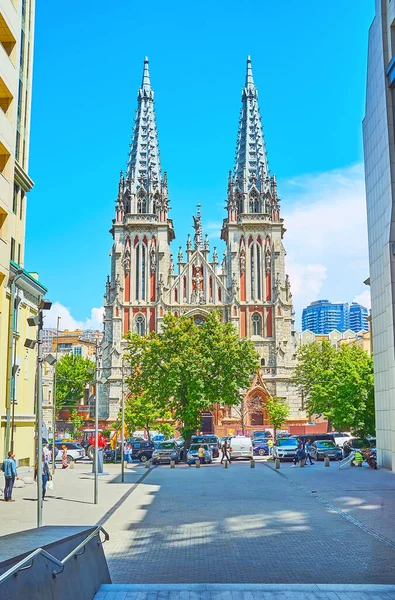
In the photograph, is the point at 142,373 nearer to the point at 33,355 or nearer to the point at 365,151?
the point at 33,355

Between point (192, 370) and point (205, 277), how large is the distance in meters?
39.2

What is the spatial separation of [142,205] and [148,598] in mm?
77159

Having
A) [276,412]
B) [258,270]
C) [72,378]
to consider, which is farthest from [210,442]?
[72,378]

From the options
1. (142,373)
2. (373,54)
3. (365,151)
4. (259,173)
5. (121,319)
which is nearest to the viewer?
(373,54)

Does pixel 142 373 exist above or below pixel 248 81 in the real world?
below

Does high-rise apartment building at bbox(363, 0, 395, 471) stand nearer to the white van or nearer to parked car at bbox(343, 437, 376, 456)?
parked car at bbox(343, 437, 376, 456)

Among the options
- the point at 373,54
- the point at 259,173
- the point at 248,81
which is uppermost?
the point at 248,81

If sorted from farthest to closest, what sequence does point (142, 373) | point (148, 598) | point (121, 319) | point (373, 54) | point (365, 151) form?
point (121, 319) < point (142, 373) < point (365, 151) < point (373, 54) < point (148, 598)

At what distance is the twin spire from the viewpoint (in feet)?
278

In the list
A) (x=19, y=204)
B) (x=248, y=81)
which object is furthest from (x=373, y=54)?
(x=248, y=81)

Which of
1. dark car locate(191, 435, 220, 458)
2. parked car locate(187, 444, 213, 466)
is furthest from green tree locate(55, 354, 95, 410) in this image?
parked car locate(187, 444, 213, 466)

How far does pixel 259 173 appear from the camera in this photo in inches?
3356

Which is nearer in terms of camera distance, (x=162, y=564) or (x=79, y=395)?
(x=162, y=564)

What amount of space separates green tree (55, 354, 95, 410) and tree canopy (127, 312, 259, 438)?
154 feet
